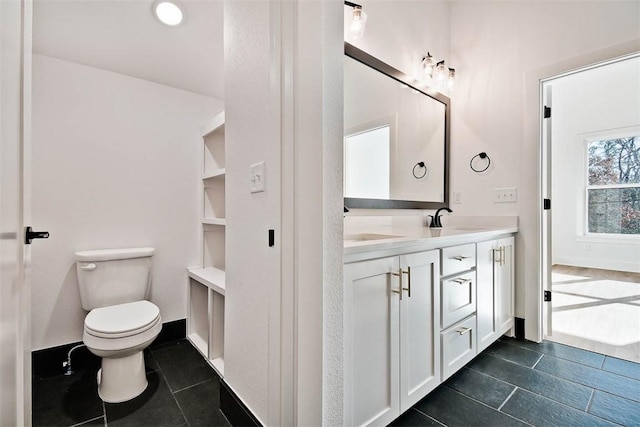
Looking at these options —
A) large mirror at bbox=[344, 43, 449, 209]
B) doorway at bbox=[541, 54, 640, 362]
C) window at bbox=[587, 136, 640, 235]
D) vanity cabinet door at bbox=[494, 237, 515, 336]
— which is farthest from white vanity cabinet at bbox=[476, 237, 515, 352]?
window at bbox=[587, 136, 640, 235]

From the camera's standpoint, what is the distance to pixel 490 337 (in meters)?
1.85

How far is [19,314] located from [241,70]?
3.52ft

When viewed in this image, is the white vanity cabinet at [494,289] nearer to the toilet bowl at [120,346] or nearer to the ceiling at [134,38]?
the toilet bowl at [120,346]

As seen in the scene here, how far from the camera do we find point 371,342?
43.6 inches

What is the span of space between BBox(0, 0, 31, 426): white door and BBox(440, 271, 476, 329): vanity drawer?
1496 mm

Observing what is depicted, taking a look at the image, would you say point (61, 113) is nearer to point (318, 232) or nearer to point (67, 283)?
point (67, 283)

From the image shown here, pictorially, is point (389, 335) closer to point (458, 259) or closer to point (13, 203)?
point (458, 259)

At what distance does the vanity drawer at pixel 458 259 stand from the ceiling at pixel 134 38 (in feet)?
6.28

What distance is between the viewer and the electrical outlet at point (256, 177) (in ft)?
3.44

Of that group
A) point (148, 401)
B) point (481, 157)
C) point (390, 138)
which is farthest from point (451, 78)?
point (148, 401)

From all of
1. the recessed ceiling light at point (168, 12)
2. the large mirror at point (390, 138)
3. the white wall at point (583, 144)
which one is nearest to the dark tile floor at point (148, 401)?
the large mirror at point (390, 138)

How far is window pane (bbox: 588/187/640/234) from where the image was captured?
4047 millimetres

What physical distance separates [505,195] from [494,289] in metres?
0.79

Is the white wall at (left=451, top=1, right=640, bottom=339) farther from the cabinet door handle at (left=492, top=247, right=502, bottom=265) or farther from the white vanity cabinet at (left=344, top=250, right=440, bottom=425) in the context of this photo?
the white vanity cabinet at (left=344, top=250, right=440, bottom=425)
